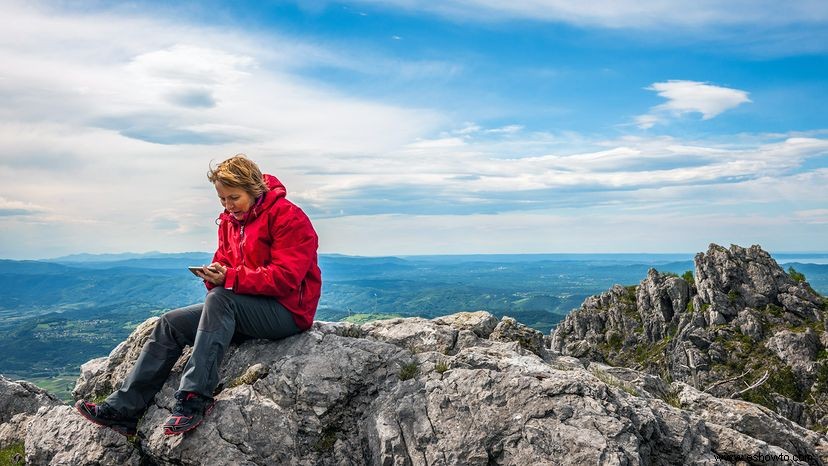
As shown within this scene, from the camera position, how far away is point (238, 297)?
35.3 feet

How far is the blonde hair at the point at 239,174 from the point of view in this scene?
1066cm

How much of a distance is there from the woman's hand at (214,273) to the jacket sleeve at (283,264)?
0.37 feet

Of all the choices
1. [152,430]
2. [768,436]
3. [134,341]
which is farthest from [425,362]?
[134,341]

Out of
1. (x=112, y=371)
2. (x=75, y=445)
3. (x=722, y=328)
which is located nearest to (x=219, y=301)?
(x=75, y=445)

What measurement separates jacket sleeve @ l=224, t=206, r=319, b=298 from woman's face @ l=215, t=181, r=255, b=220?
2.21 ft

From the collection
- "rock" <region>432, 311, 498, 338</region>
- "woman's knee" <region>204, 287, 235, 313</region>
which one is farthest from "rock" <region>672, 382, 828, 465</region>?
"woman's knee" <region>204, 287, 235, 313</region>

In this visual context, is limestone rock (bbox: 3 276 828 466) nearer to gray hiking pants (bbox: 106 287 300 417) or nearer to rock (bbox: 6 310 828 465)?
rock (bbox: 6 310 828 465)

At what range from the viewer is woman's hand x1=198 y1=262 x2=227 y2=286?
10320mm

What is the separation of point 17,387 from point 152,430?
8235mm

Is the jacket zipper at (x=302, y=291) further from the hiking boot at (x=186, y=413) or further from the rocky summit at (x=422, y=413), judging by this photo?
the hiking boot at (x=186, y=413)

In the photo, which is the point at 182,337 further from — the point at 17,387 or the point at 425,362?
the point at 17,387

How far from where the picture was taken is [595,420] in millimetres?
8953

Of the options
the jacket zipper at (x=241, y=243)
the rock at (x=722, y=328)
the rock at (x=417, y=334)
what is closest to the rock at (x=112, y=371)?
the jacket zipper at (x=241, y=243)

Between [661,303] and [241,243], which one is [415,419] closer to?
[241,243]
